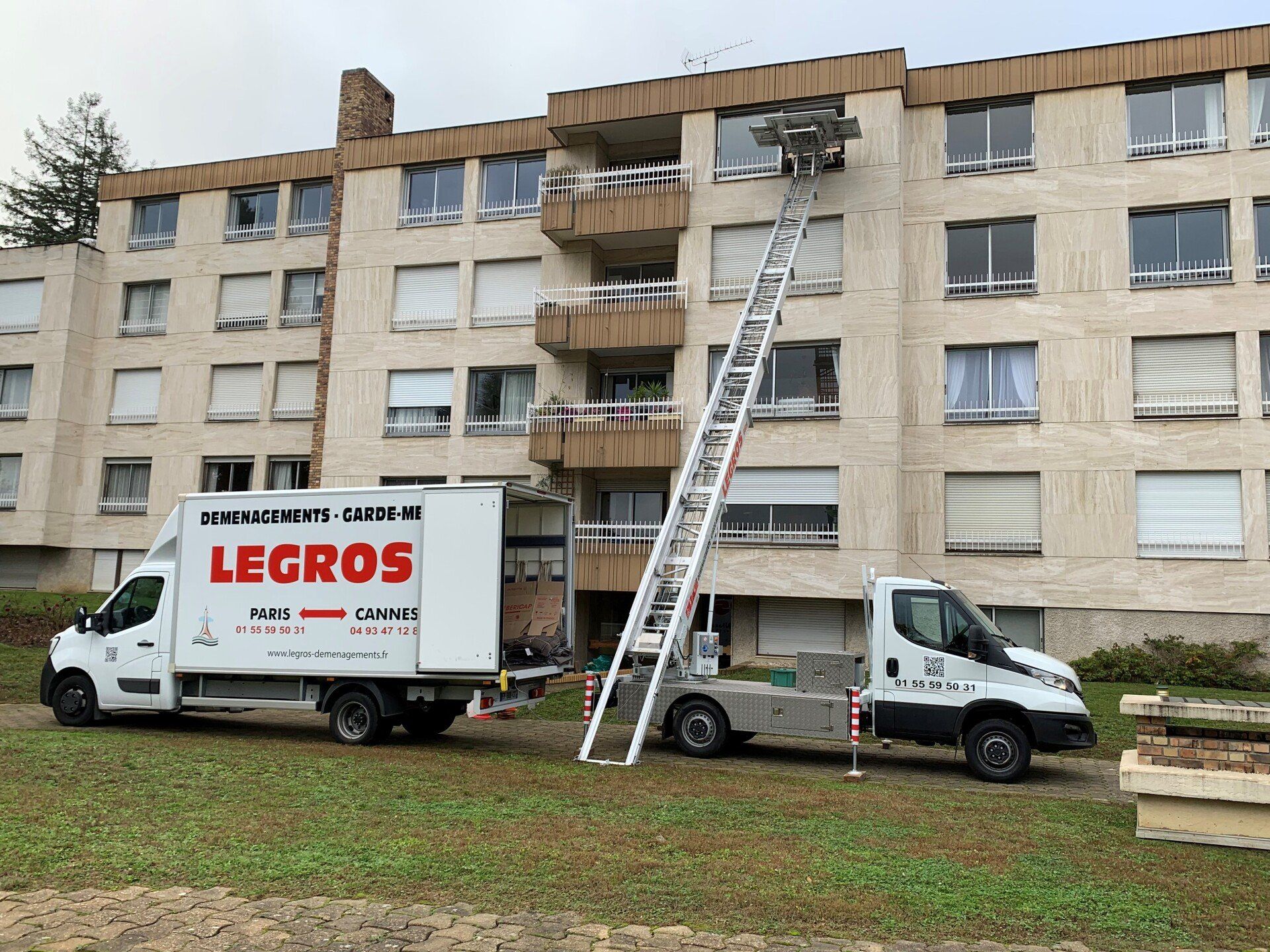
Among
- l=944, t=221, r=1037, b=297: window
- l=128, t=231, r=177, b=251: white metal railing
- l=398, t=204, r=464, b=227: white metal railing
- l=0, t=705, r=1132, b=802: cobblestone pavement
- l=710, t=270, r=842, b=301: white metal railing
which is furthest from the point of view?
l=128, t=231, r=177, b=251: white metal railing

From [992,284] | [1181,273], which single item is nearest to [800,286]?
[992,284]

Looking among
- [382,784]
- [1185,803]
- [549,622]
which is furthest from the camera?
[549,622]

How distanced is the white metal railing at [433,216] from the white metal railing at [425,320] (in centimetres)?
254

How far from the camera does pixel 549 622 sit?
13867 millimetres

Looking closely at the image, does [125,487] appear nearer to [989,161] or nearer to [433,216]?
[433,216]

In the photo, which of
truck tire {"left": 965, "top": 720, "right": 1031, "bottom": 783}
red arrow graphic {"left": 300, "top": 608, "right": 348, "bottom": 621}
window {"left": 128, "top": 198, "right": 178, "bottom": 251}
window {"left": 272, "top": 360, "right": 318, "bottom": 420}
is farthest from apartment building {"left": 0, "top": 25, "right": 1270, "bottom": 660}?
red arrow graphic {"left": 300, "top": 608, "right": 348, "bottom": 621}

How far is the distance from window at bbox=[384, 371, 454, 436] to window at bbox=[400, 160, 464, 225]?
447 centimetres

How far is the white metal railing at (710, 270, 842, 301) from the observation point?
24297 millimetres

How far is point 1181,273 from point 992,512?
6.68 metres

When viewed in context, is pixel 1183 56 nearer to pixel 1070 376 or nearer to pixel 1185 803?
pixel 1070 376

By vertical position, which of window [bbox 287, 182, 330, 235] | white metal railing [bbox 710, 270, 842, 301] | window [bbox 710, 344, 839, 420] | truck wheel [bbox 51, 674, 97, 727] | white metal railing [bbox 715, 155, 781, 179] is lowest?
truck wheel [bbox 51, 674, 97, 727]

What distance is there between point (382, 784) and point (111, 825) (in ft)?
8.18

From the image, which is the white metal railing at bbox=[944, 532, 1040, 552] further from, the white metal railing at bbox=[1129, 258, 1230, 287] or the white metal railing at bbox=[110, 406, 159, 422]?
the white metal railing at bbox=[110, 406, 159, 422]

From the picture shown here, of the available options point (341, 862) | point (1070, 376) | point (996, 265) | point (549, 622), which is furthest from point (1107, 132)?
point (341, 862)
